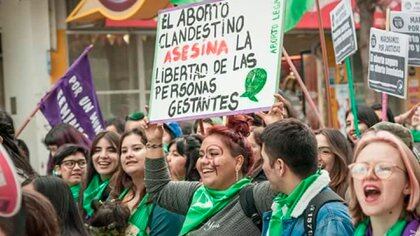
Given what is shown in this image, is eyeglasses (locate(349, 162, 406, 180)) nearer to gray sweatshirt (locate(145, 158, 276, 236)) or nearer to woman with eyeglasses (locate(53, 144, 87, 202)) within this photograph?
gray sweatshirt (locate(145, 158, 276, 236))

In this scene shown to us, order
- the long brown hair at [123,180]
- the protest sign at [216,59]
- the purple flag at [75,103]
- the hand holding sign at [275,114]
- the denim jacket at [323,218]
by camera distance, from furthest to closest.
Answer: the purple flag at [75,103] → the long brown hair at [123,180] → the protest sign at [216,59] → the hand holding sign at [275,114] → the denim jacket at [323,218]

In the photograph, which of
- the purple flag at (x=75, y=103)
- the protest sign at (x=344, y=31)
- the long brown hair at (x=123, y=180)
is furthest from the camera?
the purple flag at (x=75, y=103)

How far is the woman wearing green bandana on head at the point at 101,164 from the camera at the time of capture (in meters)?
7.10

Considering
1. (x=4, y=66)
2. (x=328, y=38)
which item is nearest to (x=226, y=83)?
(x=4, y=66)

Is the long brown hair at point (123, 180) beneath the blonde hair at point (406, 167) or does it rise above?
beneath

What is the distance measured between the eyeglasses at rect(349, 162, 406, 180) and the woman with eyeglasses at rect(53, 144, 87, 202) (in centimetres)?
382

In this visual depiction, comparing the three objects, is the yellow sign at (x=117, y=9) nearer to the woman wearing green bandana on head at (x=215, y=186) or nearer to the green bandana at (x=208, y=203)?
the woman wearing green bandana on head at (x=215, y=186)

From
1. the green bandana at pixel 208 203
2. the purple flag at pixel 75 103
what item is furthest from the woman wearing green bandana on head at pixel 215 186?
the purple flag at pixel 75 103

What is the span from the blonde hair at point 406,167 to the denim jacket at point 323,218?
0.95 ft

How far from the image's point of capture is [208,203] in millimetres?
5426

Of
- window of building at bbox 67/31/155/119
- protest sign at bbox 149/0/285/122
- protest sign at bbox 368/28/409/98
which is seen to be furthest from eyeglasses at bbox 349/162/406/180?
window of building at bbox 67/31/155/119

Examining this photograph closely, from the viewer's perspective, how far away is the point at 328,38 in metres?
19.7

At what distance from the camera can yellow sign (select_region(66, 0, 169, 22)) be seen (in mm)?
14437

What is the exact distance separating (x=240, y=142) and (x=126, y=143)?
1278mm
